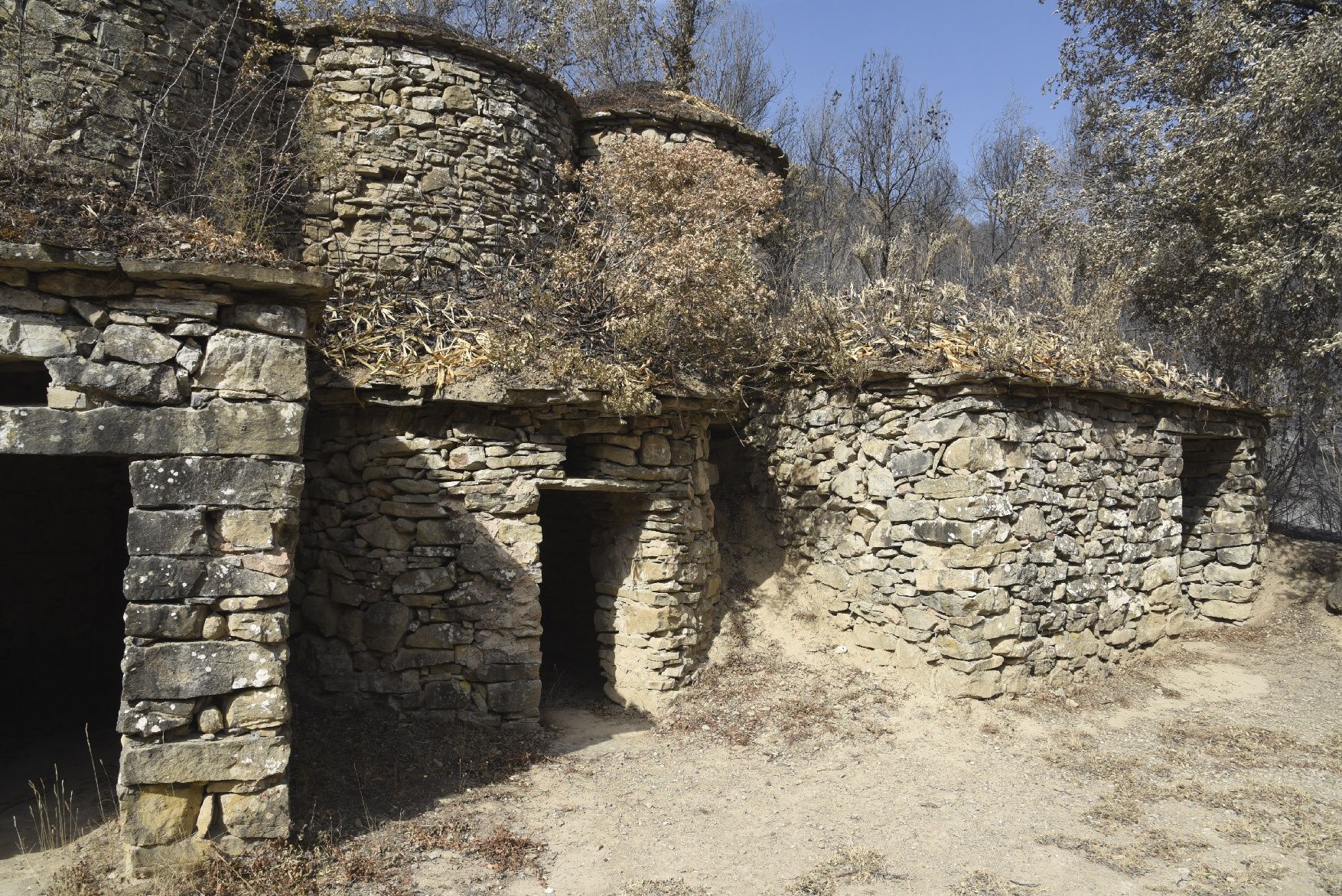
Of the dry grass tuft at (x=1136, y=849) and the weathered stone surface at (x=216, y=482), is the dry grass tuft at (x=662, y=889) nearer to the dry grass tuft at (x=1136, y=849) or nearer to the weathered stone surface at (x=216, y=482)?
the dry grass tuft at (x=1136, y=849)

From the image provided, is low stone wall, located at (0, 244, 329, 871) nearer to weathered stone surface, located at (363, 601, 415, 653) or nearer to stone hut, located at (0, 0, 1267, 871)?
stone hut, located at (0, 0, 1267, 871)

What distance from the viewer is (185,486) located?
4.04 m

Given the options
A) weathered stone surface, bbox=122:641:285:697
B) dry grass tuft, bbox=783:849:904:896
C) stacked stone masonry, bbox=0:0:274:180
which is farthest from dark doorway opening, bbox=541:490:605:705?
stacked stone masonry, bbox=0:0:274:180

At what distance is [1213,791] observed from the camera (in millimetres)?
5566

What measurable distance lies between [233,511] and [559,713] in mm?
3341

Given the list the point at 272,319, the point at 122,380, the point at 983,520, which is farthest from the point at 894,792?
the point at 122,380

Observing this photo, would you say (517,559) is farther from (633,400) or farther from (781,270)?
(781,270)

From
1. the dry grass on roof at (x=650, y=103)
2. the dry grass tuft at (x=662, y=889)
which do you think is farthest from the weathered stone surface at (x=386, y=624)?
the dry grass on roof at (x=650, y=103)

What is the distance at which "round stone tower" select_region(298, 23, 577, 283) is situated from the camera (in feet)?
24.0

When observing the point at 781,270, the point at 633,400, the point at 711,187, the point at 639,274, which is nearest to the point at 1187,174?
the point at 781,270

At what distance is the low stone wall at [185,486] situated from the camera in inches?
153

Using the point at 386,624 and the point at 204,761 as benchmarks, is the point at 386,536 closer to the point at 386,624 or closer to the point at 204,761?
the point at 386,624

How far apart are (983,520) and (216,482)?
17.3 feet

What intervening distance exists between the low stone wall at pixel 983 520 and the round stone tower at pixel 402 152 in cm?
335
